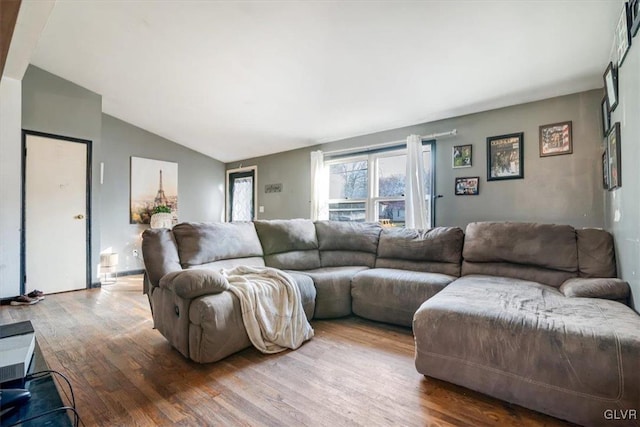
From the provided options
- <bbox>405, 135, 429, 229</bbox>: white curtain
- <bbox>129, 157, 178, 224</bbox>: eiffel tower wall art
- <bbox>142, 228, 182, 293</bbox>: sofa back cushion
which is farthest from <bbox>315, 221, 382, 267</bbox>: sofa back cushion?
<bbox>129, 157, 178, 224</bbox>: eiffel tower wall art

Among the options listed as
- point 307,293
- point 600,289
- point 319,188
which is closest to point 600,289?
point 600,289

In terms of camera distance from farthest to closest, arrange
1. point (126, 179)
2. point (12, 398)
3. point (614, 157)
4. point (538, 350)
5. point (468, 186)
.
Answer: point (126, 179) < point (468, 186) < point (614, 157) < point (538, 350) < point (12, 398)

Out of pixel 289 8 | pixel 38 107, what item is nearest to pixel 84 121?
pixel 38 107

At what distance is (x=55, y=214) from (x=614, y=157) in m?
5.96

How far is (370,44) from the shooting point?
2.45 m

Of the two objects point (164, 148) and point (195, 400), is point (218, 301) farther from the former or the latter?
point (164, 148)

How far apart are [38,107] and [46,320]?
8.98 ft

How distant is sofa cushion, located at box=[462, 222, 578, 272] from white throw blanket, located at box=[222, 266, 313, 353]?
1761mm

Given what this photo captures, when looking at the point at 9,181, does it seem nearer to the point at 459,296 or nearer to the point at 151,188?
the point at 151,188

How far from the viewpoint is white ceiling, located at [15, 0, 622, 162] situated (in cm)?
212

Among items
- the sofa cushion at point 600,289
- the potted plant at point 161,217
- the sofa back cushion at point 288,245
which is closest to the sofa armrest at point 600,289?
the sofa cushion at point 600,289

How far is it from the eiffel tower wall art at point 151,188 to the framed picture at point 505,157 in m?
5.34

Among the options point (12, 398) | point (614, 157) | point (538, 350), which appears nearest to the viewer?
point (12, 398)

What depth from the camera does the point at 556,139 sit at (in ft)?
9.70
